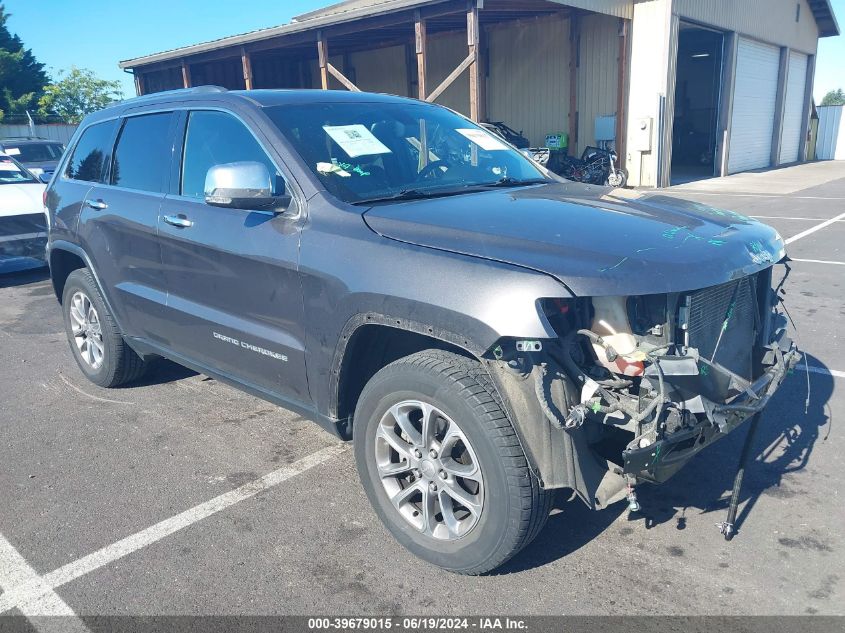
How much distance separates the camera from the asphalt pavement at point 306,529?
8.77 feet

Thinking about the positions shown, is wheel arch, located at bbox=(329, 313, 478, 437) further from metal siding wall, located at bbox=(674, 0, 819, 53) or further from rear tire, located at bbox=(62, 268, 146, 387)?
metal siding wall, located at bbox=(674, 0, 819, 53)

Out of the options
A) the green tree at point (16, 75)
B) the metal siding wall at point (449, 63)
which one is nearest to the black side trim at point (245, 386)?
the metal siding wall at point (449, 63)

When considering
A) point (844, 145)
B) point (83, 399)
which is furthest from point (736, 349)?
point (844, 145)

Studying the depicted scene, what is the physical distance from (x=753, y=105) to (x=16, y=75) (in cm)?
4421

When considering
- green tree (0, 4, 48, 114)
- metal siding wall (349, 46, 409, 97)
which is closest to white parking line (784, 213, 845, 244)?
metal siding wall (349, 46, 409, 97)

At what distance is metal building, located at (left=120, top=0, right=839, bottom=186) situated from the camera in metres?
18.7

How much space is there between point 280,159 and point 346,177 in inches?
12.7

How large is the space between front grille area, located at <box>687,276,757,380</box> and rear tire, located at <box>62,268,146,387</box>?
145 inches

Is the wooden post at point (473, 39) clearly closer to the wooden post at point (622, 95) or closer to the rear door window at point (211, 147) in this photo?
the wooden post at point (622, 95)

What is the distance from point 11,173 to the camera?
31.9 ft

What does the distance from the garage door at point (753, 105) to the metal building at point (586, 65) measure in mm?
74

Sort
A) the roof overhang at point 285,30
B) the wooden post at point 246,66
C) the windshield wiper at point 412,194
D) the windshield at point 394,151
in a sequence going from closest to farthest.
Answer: the windshield wiper at point 412,194 → the windshield at point 394,151 → the roof overhang at point 285,30 → the wooden post at point 246,66

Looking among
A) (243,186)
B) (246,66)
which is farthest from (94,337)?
(246,66)

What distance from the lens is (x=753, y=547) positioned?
293 centimetres
